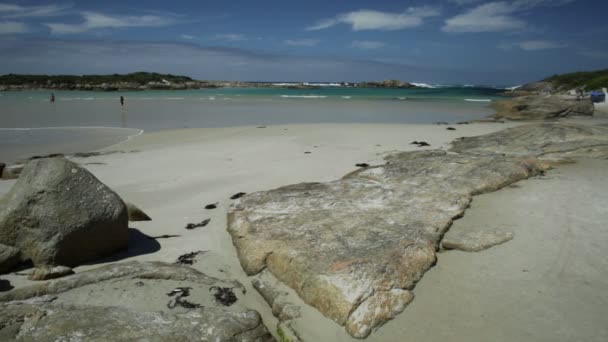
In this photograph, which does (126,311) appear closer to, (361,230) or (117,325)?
(117,325)

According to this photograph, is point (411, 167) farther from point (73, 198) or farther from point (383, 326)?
point (73, 198)

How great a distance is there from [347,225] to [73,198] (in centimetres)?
Result: 307

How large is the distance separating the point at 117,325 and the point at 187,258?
1.88 meters

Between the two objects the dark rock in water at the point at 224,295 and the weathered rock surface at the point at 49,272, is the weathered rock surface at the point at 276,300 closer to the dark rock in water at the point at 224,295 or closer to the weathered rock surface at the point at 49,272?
the dark rock in water at the point at 224,295

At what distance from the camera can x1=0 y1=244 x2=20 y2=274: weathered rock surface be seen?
12.8ft

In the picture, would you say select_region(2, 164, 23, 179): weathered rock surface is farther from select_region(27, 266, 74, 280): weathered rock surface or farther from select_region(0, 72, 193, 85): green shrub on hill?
select_region(0, 72, 193, 85): green shrub on hill

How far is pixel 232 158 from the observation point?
1049 cm

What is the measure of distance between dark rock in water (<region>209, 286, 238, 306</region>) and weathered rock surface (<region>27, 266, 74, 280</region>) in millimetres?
1499

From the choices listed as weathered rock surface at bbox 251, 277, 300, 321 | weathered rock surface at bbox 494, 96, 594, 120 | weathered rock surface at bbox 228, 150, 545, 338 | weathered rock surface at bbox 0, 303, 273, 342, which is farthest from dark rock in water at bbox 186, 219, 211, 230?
weathered rock surface at bbox 494, 96, 594, 120

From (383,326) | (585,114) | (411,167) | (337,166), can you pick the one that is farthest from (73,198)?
(585,114)

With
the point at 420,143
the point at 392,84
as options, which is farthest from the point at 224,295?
the point at 392,84

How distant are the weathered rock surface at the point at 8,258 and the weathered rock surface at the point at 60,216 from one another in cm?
12

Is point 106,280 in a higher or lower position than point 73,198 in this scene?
lower

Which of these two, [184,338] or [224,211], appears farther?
[224,211]
